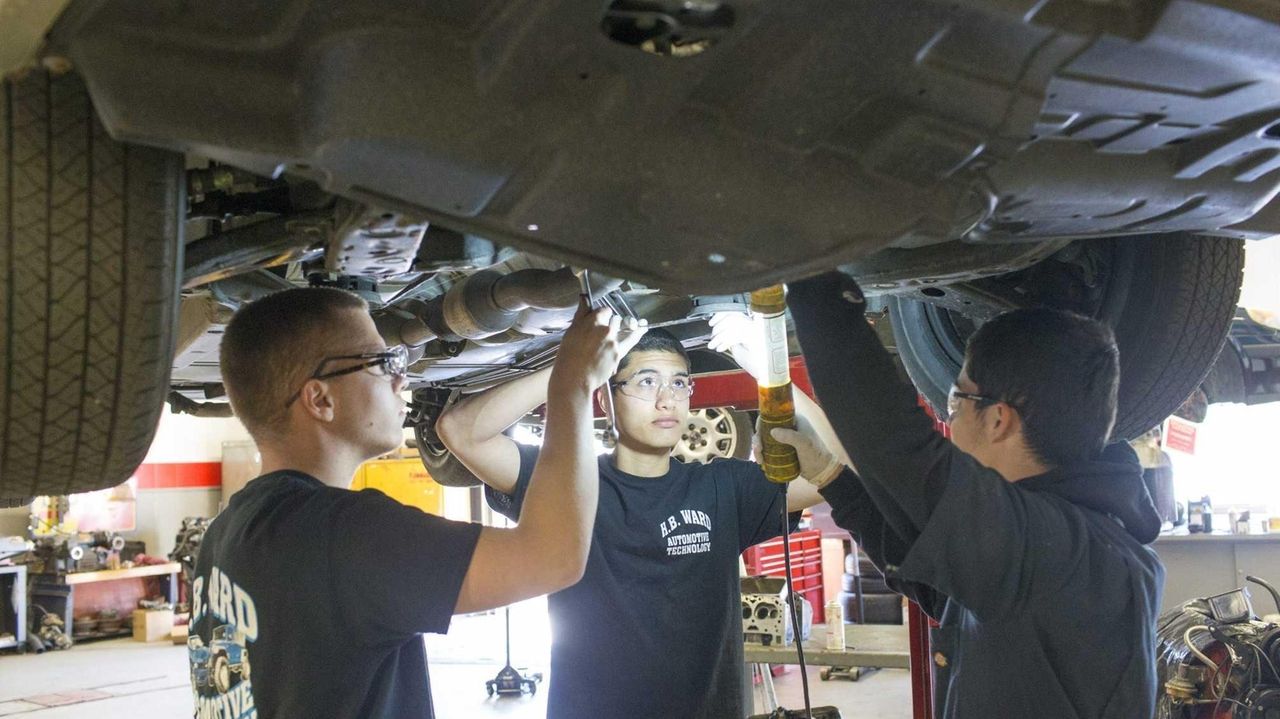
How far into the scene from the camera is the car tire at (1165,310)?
2.14m

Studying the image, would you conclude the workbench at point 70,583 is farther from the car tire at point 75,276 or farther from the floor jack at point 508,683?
the car tire at point 75,276

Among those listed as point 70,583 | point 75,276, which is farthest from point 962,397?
point 70,583

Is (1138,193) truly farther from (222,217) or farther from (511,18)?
(222,217)

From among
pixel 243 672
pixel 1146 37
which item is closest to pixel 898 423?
pixel 1146 37

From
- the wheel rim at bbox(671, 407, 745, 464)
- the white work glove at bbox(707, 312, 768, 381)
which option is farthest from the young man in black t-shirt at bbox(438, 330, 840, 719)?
the wheel rim at bbox(671, 407, 745, 464)

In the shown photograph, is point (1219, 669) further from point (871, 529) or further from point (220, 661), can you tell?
point (220, 661)

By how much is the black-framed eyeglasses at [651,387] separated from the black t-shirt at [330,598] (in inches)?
49.3

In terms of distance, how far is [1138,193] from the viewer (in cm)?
155

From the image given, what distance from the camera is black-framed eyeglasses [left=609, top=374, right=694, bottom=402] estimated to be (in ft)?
8.78

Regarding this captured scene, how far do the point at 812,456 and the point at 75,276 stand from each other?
3.98 ft

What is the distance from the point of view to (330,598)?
4.58 feet

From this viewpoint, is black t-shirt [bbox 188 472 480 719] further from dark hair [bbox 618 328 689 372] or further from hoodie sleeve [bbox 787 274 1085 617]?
dark hair [bbox 618 328 689 372]

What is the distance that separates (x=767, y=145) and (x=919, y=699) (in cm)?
273

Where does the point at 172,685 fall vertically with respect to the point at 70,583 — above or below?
below
